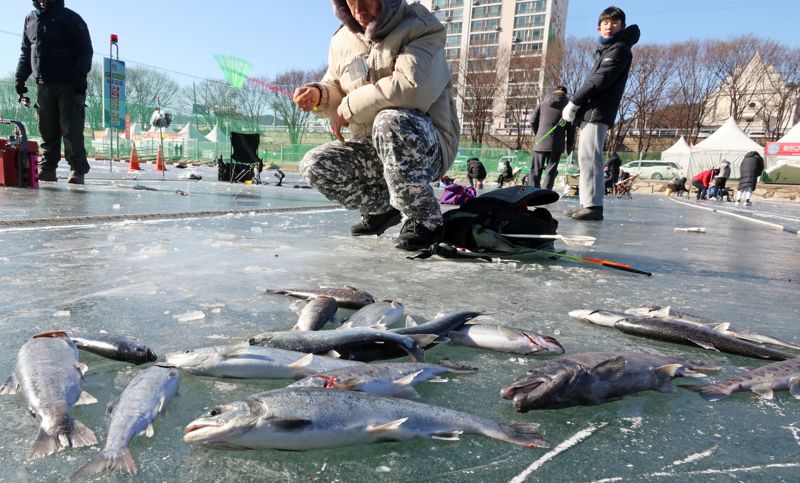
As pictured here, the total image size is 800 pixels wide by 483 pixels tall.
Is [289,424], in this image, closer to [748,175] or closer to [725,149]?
[748,175]

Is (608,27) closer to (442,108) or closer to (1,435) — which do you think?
(442,108)

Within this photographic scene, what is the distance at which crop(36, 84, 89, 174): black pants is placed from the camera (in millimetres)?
7664

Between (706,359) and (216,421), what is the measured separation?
1532 millimetres

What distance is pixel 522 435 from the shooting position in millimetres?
1054

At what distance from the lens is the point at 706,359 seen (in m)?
1.61

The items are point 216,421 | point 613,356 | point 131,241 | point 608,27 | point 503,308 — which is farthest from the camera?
point 608,27

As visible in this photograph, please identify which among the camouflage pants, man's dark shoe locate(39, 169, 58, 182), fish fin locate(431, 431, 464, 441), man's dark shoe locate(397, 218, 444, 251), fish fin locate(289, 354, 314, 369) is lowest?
fish fin locate(431, 431, 464, 441)

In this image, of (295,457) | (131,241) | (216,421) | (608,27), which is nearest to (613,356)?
(295,457)

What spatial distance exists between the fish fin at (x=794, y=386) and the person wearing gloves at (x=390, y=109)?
2259 mm

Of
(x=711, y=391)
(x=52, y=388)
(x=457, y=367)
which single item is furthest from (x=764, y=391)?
(x=52, y=388)

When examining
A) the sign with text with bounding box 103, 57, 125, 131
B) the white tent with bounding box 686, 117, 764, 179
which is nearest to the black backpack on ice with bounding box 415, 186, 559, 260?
the sign with text with bounding box 103, 57, 125, 131

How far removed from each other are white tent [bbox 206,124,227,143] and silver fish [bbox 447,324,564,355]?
34.0 metres

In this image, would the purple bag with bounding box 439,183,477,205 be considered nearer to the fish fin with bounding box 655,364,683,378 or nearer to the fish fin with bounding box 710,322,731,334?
the fish fin with bounding box 710,322,731,334

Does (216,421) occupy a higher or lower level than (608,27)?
lower
